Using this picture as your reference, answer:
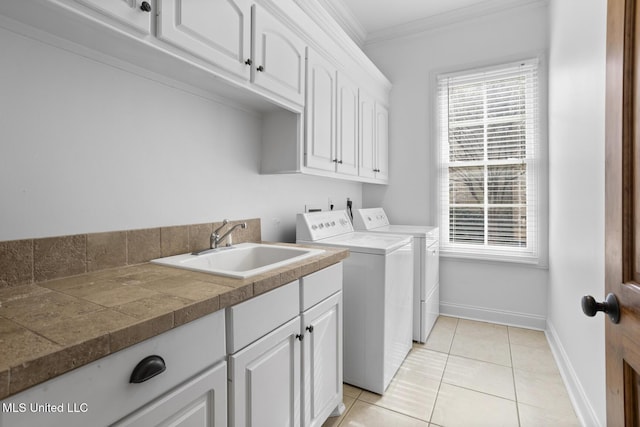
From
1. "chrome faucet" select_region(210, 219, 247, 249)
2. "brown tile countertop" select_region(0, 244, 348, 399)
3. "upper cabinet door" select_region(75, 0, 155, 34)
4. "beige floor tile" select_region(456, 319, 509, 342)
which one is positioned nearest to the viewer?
"brown tile countertop" select_region(0, 244, 348, 399)

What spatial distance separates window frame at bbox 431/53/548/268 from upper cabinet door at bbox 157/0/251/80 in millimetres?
2311

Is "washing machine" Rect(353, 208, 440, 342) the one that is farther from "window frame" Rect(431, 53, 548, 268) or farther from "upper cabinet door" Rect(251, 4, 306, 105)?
"upper cabinet door" Rect(251, 4, 306, 105)

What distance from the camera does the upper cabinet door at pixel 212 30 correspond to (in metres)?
1.12

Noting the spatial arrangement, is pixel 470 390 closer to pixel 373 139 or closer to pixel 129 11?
pixel 373 139

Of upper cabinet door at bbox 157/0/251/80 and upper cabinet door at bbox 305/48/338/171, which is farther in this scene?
upper cabinet door at bbox 305/48/338/171

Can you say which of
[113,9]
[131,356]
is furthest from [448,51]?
[131,356]

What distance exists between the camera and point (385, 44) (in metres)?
3.45

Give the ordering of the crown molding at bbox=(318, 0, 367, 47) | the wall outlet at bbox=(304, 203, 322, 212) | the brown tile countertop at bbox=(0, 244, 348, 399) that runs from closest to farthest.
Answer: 1. the brown tile countertop at bbox=(0, 244, 348, 399)
2. the wall outlet at bbox=(304, 203, 322, 212)
3. the crown molding at bbox=(318, 0, 367, 47)

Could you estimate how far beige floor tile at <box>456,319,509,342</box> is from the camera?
2.73 metres

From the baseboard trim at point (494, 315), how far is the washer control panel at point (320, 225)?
1481mm

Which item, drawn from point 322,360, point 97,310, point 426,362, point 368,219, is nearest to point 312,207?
point 368,219

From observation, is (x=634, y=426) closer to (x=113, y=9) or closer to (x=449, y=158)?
(x=113, y=9)

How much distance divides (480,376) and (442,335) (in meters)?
0.65

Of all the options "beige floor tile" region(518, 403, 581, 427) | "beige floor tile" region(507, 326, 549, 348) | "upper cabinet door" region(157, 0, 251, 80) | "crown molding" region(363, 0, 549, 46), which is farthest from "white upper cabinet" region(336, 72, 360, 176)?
"beige floor tile" region(507, 326, 549, 348)
